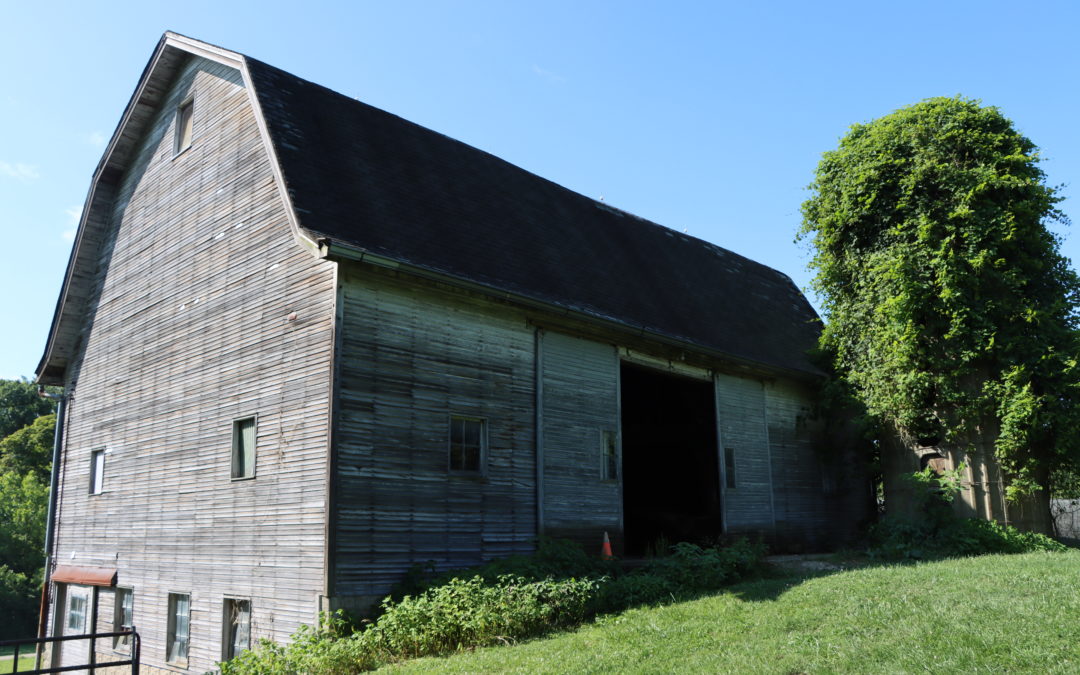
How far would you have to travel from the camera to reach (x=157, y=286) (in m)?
16.1

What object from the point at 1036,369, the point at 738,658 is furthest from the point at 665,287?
the point at 738,658

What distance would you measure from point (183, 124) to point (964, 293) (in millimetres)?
16481

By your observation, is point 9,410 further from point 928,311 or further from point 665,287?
point 928,311

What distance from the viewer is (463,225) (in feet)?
49.2

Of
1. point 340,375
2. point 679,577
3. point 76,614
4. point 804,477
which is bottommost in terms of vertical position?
point 76,614

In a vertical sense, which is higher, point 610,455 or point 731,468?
point 610,455

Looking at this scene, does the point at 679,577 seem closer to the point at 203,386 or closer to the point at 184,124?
the point at 203,386

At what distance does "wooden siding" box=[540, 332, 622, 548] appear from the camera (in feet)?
46.4

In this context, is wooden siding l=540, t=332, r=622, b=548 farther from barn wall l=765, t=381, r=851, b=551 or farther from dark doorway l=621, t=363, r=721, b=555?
barn wall l=765, t=381, r=851, b=551

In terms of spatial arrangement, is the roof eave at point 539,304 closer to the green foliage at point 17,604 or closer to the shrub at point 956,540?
the shrub at point 956,540

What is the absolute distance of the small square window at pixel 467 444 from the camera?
12844mm

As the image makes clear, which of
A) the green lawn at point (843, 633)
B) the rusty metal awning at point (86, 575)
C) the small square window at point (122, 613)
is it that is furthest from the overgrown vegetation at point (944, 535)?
the rusty metal awning at point (86, 575)

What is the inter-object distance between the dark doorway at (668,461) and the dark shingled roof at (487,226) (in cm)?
187

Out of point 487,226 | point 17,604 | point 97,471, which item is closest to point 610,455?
point 487,226
